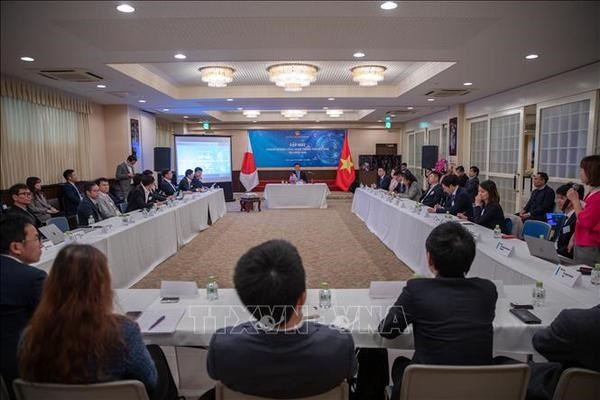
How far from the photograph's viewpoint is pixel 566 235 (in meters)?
3.56

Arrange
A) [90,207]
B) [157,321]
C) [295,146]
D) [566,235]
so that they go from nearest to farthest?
[157,321]
[566,235]
[90,207]
[295,146]

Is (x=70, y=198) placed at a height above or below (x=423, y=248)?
above

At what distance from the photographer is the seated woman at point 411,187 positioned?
7.29 metres

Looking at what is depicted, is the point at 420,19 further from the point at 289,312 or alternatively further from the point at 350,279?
the point at 289,312

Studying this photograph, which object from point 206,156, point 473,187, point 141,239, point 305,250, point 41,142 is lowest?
point 305,250

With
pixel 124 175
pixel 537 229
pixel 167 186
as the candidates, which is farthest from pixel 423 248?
pixel 124 175

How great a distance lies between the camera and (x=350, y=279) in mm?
4492

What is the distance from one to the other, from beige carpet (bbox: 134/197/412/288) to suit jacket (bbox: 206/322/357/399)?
211 centimetres

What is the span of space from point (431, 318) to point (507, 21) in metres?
3.20

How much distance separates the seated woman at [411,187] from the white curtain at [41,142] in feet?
21.2

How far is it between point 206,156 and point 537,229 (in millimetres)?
8978

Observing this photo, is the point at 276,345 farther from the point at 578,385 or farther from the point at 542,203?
the point at 542,203

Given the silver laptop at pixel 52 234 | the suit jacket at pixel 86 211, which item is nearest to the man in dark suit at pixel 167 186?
the suit jacket at pixel 86 211

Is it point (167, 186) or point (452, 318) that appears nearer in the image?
point (452, 318)
